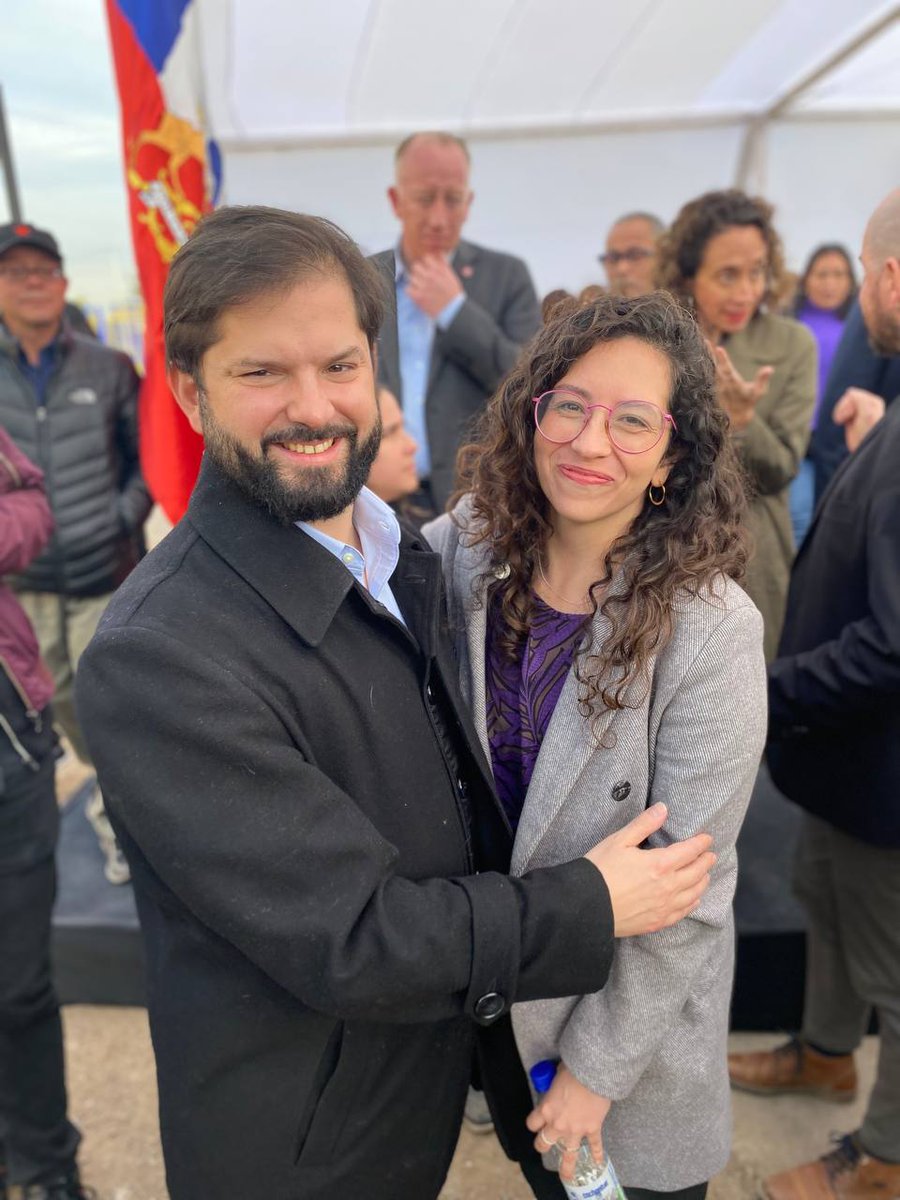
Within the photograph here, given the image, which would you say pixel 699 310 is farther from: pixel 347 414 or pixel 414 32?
pixel 414 32

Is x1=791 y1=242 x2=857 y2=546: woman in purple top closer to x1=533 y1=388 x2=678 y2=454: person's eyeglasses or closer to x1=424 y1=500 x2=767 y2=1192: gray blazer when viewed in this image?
x1=533 y1=388 x2=678 y2=454: person's eyeglasses

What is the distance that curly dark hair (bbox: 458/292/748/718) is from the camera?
1.22m

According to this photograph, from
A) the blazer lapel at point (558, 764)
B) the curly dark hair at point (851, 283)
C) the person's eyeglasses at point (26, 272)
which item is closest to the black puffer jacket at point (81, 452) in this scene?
the person's eyeglasses at point (26, 272)

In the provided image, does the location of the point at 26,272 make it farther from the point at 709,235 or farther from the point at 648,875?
the point at 648,875

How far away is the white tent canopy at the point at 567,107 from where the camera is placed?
646 cm

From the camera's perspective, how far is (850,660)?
5.44ft

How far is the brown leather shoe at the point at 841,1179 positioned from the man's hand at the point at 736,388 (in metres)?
1.78

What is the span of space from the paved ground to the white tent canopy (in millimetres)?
6433

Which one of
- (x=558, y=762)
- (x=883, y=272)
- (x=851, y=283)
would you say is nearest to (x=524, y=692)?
(x=558, y=762)

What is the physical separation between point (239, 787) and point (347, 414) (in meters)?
0.53

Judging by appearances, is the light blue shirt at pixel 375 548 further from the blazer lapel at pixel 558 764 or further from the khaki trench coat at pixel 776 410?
the khaki trench coat at pixel 776 410

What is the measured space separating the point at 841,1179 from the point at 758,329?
7.28 ft

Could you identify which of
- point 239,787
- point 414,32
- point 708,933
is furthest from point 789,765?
point 414,32

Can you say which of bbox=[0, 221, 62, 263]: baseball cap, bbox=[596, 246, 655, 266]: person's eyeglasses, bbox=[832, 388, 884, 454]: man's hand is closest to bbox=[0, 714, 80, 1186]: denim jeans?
bbox=[0, 221, 62, 263]: baseball cap
